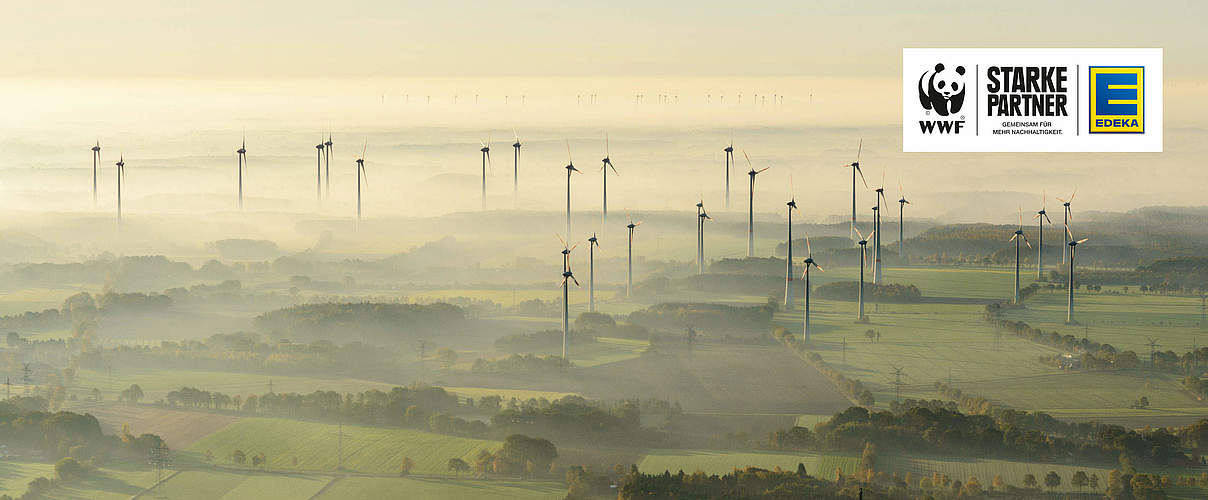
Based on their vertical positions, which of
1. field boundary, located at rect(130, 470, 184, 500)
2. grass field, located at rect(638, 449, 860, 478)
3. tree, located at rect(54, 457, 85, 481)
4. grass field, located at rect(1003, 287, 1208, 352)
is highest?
→ grass field, located at rect(1003, 287, 1208, 352)

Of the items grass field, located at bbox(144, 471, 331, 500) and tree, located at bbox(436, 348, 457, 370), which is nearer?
grass field, located at bbox(144, 471, 331, 500)

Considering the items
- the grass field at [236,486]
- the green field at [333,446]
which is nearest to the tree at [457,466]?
the green field at [333,446]

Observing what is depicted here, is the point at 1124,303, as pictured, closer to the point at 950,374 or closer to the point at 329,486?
the point at 950,374

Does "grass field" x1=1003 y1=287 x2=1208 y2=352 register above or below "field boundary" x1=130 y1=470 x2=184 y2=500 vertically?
above

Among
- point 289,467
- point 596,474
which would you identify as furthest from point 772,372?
point 289,467

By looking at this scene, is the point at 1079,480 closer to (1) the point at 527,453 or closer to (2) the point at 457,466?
(1) the point at 527,453

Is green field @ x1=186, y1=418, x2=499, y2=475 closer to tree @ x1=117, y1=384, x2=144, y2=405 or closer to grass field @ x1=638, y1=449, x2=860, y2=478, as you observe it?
grass field @ x1=638, y1=449, x2=860, y2=478

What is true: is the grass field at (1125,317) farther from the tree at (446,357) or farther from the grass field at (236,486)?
the grass field at (236,486)

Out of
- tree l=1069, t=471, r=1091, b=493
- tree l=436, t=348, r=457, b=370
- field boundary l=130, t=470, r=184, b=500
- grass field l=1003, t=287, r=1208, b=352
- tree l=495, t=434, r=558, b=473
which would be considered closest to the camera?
tree l=1069, t=471, r=1091, b=493

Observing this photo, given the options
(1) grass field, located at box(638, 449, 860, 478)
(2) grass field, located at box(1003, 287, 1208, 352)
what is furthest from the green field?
(2) grass field, located at box(1003, 287, 1208, 352)
